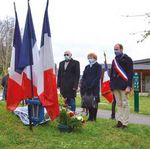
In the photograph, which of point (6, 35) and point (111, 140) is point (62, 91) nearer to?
point (111, 140)

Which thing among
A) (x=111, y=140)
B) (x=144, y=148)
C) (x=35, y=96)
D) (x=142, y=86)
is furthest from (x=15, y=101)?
(x=142, y=86)

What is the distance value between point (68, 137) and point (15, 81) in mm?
1618

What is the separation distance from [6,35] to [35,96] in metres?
59.7

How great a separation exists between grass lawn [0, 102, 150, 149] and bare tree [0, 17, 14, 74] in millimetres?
56040

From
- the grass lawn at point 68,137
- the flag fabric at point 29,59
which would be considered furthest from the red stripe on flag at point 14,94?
the grass lawn at point 68,137

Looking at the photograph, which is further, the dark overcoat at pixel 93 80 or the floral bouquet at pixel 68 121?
the dark overcoat at pixel 93 80

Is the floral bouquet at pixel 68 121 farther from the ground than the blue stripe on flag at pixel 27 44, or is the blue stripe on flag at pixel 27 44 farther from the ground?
the blue stripe on flag at pixel 27 44

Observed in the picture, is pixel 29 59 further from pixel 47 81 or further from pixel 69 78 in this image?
pixel 69 78

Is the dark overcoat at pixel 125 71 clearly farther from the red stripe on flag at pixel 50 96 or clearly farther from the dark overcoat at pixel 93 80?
the red stripe on flag at pixel 50 96

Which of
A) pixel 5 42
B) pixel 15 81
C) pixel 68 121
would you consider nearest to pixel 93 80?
pixel 68 121

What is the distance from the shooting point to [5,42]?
69.8 meters

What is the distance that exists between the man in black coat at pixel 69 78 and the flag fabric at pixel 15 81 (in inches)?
81.6

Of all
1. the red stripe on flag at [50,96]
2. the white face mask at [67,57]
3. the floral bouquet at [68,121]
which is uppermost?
the white face mask at [67,57]

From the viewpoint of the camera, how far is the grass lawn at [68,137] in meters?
9.09
